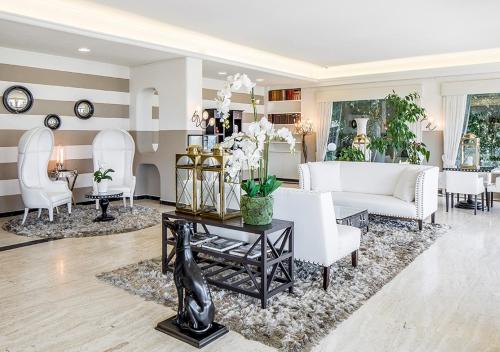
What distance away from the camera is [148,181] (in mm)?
8648

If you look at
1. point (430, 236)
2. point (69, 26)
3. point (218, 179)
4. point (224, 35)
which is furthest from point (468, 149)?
point (69, 26)

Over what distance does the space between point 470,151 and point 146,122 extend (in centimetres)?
646

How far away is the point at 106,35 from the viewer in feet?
19.2

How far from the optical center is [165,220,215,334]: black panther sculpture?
2545mm

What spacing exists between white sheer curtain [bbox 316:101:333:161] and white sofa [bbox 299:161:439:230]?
13.9ft

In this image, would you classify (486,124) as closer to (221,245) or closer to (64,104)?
(221,245)

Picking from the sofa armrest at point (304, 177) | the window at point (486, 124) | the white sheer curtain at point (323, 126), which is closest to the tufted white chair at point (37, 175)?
the sofa armrest at point (304, 177)

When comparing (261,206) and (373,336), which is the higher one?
(261,206)

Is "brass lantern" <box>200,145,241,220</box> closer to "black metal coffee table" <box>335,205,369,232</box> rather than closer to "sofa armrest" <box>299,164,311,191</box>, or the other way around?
"black metal coffee table" <box>335,205,369,232</box>

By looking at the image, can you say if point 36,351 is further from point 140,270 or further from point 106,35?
point 106,35

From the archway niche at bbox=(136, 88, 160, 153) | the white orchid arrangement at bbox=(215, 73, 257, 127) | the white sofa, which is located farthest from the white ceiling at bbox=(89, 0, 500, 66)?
the white orchid arrangement at bbox=(215, 73, 257, 127)

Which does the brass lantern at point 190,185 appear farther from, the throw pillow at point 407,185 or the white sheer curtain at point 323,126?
the white sheer curtain at point 323,126

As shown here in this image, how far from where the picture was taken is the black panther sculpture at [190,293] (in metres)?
2.54

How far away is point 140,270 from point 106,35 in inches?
141
